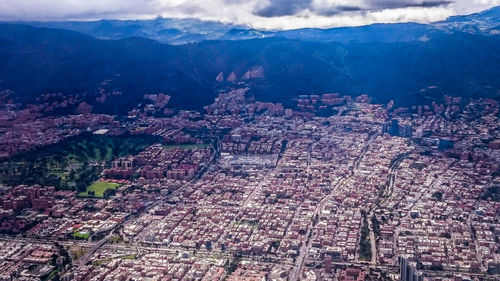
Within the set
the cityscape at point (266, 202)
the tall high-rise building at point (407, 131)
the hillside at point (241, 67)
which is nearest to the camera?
the cityscape at point (266, 202)

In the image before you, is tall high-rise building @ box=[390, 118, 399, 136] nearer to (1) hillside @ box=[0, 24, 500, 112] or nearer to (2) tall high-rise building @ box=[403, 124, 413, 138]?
(2) tall high-rise building @ box=[403, 124, 413, 138]

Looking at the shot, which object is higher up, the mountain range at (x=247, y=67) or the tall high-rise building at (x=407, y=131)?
the mountain range at (x=247, y=67)

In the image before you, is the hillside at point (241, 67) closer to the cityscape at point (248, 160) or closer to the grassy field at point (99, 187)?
the cityscape at point (248, 160)

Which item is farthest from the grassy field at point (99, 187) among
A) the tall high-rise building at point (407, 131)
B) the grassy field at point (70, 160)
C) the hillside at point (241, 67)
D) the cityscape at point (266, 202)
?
the tall high-rise building at point (407, 131)

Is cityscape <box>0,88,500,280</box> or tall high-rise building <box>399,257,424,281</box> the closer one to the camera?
tall high-rise building <box>399,257,424,281</box>

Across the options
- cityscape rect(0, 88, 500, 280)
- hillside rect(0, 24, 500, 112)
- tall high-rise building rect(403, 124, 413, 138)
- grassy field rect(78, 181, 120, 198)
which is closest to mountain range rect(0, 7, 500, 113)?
hillside rect(0, 24, 500, 112)

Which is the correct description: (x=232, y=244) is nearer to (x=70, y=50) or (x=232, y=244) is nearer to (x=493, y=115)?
(x=493, y=115)
